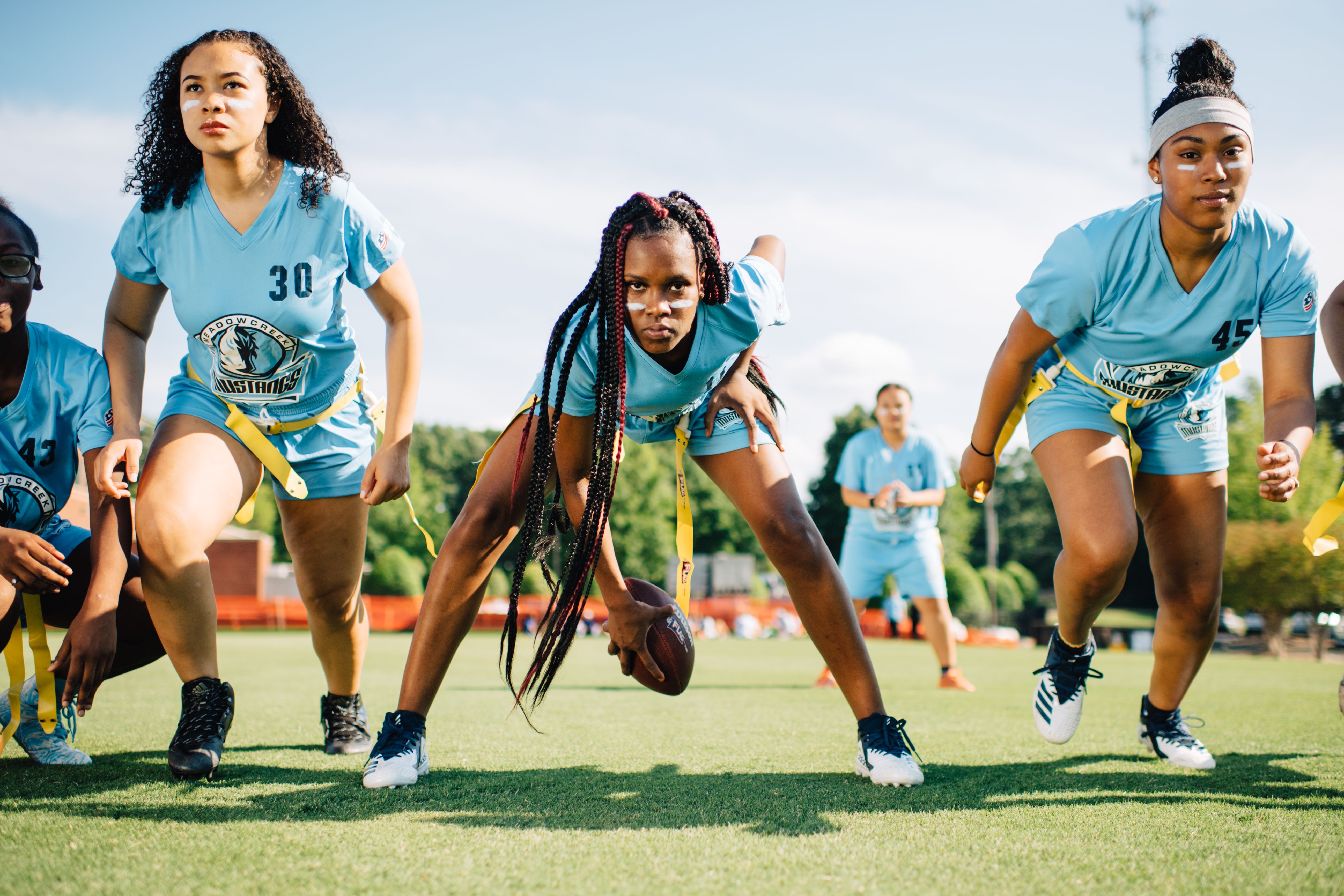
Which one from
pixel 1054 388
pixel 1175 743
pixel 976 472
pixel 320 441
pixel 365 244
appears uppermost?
pixel 365 244

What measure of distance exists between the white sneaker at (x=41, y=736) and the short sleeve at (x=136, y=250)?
5.46 feet

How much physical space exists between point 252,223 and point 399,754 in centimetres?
209

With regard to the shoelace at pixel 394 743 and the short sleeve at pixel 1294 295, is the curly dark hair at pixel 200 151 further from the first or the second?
the short sleeve at pixel 1294 295

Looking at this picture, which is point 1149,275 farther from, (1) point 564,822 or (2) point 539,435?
(1) point 564,822

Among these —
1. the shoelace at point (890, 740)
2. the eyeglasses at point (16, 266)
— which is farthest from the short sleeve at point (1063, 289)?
the eyeglasses at point (16, 266)

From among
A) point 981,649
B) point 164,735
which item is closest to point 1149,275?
point 164,735

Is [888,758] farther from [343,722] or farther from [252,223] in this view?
[252,223]

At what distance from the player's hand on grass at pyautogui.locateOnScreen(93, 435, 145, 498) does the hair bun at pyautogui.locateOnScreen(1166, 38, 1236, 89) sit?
167 inches

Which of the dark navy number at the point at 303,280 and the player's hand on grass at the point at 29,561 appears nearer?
the player's hand on grass at the point at 29,561

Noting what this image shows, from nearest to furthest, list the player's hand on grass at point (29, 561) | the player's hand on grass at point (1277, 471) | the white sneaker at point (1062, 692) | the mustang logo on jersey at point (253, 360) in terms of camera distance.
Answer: the player's hand on grass at point (1277, 471) → the player's hand on grass at point (29, 561) → the mustang logo on jersey at point (253, 360) → the white sneaker at point (1062, 692)

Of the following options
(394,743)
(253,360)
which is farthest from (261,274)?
(394,743)

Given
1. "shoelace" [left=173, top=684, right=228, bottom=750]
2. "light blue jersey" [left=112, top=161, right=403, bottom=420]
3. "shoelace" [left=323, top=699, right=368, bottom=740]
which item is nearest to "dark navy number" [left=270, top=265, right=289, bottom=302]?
"light blue jersey" [left=112, top=161, right=403, bottom=420]

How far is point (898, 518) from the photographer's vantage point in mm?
9000

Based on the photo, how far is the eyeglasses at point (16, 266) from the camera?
11.8ft
